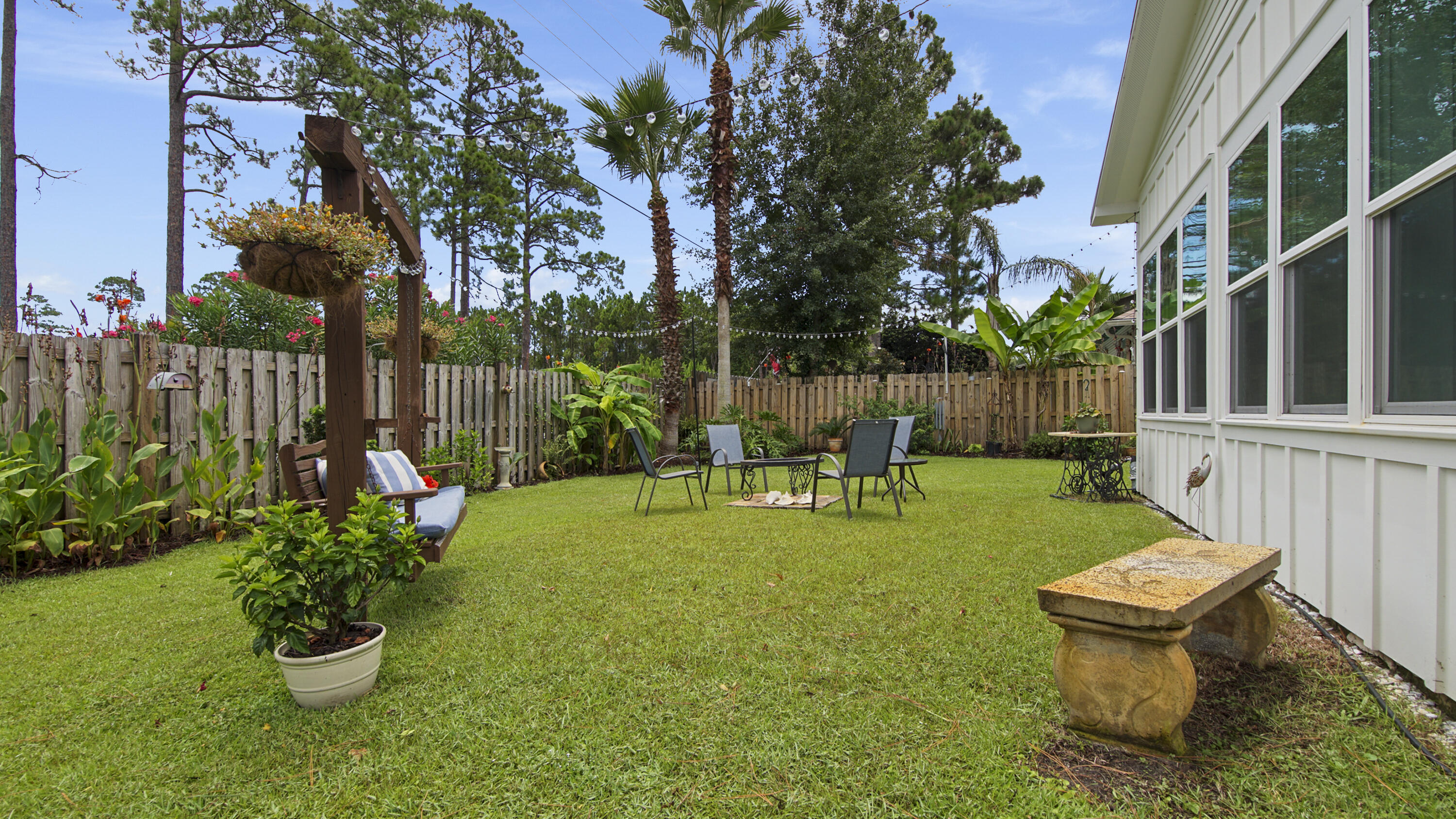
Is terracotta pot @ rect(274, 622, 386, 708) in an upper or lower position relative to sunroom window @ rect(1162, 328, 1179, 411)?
lower

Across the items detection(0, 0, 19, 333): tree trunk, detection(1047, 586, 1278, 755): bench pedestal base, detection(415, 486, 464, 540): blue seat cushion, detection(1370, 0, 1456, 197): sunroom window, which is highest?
detection(0, 0, 19, 333): tree trunk

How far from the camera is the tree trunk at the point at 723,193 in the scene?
1090cm

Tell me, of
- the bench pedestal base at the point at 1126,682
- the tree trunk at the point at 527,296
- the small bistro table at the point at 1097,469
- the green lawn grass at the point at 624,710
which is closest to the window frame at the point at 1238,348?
the green lawn grass at the point at 624,710

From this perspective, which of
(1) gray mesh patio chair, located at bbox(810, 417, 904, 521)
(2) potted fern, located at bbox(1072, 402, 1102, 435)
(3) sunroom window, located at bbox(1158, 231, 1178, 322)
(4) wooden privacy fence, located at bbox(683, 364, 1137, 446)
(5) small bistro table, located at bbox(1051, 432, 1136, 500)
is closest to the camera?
(3) sunroom window, located at bbox(1158, 231, 1178, 322)

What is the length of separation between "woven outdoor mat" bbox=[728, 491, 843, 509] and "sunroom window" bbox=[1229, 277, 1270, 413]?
10.8 ft

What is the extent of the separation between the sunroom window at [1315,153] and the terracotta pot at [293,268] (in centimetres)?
421

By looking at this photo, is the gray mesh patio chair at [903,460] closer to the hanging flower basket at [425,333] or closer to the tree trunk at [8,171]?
the hanging flower basket at [425,333]

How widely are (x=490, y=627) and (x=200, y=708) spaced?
1.04m

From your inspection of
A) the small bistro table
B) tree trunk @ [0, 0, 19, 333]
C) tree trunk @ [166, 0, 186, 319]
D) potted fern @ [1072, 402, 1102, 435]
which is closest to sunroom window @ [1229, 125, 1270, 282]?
the small bistro table

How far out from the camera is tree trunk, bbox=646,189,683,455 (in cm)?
1082

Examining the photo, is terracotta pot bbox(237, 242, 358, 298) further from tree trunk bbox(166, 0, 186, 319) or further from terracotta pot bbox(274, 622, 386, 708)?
tree trunk bbox(166, 0, 186, 319)

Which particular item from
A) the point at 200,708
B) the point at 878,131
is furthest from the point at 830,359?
the point at 200,708

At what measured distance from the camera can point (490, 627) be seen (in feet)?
9.64

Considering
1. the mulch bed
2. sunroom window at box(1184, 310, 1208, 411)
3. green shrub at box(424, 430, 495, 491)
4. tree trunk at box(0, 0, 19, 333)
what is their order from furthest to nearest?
1. tree trunk at box(0, 0, 19, 333)
2. green shrub at box(424, 430, 495, 491)
3. sunroom window at box(1184, 310, 1208, 411)
4. the mulch bed
